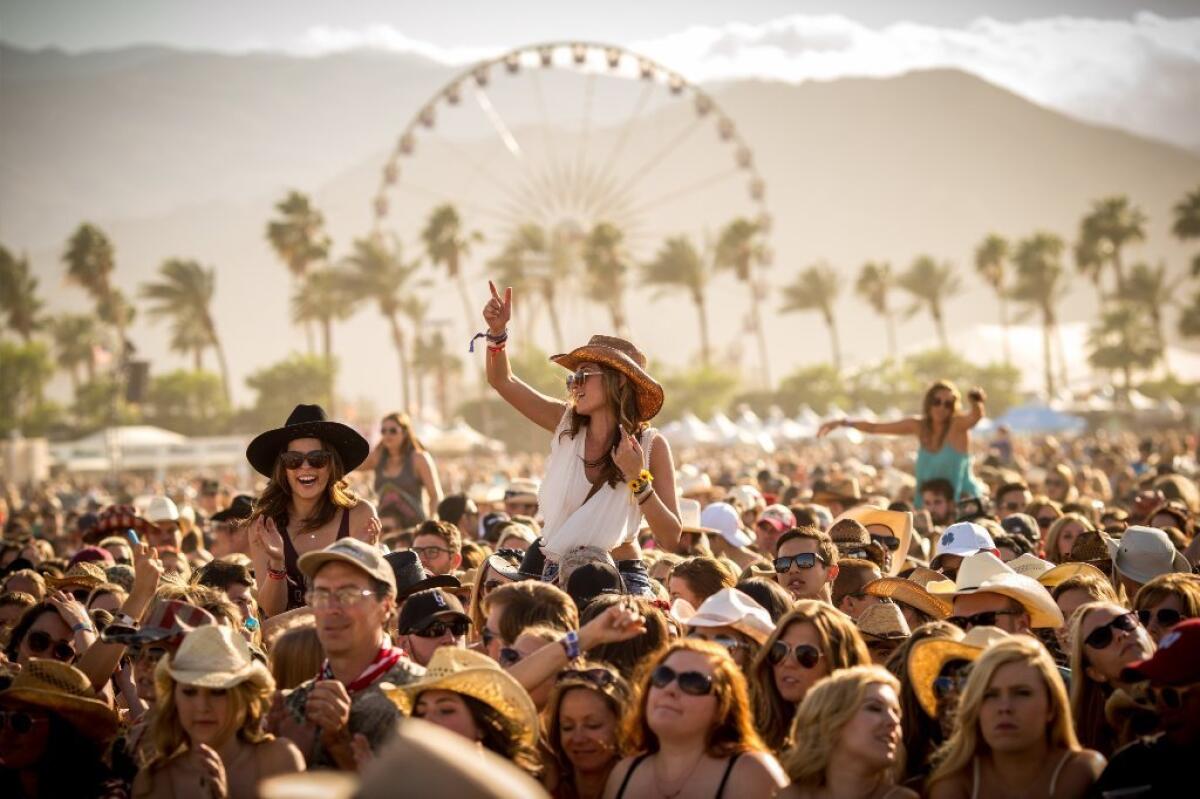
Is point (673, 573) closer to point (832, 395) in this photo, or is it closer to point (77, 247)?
point (77, 247)

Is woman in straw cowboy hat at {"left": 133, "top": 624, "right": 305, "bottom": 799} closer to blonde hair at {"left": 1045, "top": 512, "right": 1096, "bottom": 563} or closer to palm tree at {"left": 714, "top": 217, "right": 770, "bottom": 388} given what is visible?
blonde hair at {"left": 1045, "top": 512, "right": 1096, "bottom": 563}

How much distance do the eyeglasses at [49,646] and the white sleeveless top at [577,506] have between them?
194 cm

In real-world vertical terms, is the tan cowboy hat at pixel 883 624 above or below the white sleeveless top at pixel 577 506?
below

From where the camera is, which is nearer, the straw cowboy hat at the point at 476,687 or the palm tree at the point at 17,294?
the straw cowboy hat at the point at 476,687

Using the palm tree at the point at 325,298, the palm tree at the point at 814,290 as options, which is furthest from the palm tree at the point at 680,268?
the palm tree at the point at 325,298

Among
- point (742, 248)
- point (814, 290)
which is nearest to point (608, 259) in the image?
point (742, 248)

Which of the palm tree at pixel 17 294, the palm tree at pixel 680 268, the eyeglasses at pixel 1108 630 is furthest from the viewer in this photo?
the palm tree at pixel 17 294

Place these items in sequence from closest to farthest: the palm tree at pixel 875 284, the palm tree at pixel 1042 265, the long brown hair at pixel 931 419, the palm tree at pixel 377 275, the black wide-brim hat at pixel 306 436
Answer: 1. the black wide-brim hat at pixel 306 436
2. the long brown hair at pixel 931 419
3. the palm tree at pixel 377 275
4. the palm tree at pixel 1042 265
5. the palm tree at pixel 875 284

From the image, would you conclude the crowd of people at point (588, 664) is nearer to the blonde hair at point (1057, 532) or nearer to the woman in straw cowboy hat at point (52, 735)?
the woman in straw cowboy hat at point (52, 735)

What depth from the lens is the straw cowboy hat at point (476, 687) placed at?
4.20 m

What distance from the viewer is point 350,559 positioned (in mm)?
4488

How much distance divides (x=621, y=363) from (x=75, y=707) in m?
2.58

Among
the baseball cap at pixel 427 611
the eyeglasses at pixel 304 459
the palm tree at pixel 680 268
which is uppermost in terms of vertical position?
the palm tree at pixel 680 268

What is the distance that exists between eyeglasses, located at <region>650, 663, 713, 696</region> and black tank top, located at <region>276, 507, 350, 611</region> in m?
2.29
